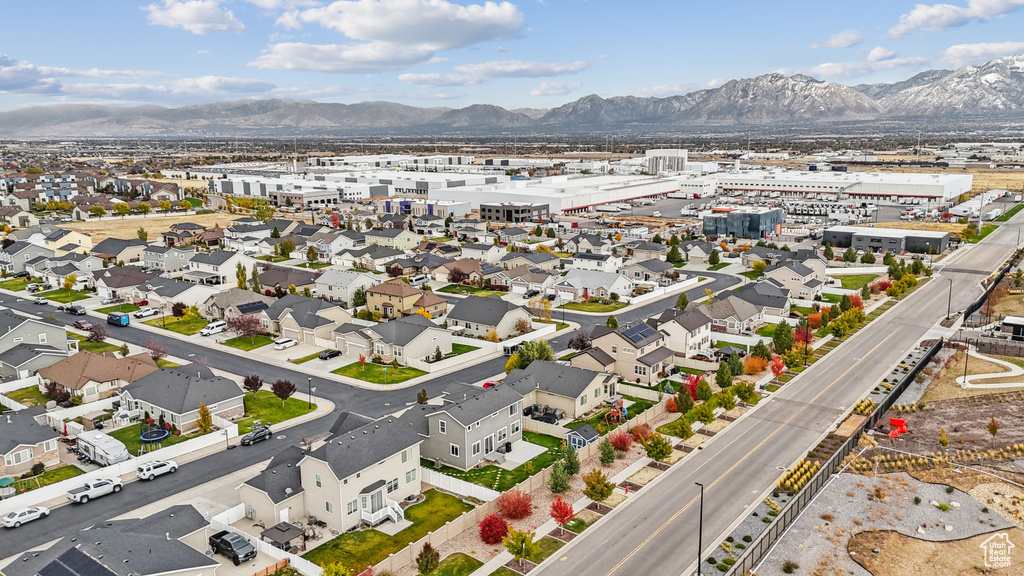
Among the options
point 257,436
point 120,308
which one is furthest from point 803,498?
point 120,308

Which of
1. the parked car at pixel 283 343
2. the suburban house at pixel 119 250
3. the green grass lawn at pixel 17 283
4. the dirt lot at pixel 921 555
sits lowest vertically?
the dirt lot at pixel 921 555

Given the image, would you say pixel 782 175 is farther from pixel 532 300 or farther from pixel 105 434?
pixel 105 434

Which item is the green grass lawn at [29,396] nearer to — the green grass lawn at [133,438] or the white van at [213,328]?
the green grass lawn at [133,438]

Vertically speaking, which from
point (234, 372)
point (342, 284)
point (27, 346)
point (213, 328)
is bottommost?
point (234, 372)

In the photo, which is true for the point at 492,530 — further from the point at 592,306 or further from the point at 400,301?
the point at 592,306

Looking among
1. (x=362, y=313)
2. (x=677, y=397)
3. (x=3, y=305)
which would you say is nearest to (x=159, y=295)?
(x=3, y=305)

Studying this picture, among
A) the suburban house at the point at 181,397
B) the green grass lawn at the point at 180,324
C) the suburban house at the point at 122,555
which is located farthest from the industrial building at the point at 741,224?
the suburban house at the point at 122,555
